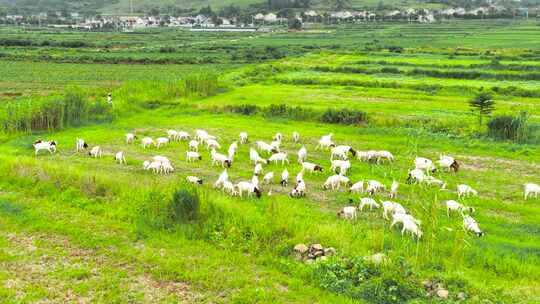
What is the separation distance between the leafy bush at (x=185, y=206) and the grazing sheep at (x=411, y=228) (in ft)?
19.8

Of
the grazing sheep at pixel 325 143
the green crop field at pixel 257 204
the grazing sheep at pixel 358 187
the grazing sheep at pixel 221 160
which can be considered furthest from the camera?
the grazing sheep at pixel 325 143

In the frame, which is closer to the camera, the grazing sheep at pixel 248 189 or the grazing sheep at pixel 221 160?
the grazing sheep at pixel 248 189

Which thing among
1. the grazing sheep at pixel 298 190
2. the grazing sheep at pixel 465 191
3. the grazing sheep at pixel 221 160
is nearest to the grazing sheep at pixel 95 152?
the grazing sheep at pixel 221 160

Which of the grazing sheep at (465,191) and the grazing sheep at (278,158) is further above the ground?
the grazing sheep at (278,158)

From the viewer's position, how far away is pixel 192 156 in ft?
76.3

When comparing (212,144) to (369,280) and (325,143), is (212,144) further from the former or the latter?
(369,280)

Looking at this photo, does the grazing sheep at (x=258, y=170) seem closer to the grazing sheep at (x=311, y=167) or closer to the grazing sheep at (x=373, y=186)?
the grazing sheep at (x=311, y=167)

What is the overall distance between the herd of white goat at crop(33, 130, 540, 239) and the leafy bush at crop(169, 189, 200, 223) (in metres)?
3.01

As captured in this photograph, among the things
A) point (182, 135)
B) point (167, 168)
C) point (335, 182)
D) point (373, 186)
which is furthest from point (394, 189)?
point (182, 135)

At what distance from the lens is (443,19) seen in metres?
162

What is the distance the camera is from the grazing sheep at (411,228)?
46.2 ft

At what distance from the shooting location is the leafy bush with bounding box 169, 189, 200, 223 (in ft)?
48.7

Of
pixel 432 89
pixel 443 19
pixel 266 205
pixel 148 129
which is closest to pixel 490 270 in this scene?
pixel 266 205

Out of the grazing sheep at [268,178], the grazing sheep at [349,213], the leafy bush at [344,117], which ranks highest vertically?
the leafy bush at [344,117]
